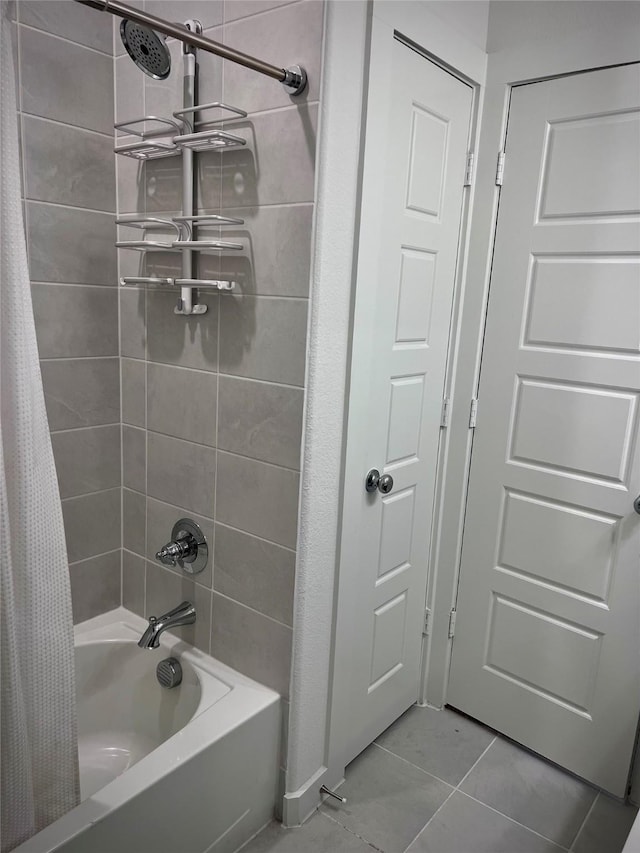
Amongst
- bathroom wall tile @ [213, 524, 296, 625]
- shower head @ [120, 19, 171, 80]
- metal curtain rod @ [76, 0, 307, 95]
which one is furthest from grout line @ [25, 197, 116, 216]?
bathroom wall tile @ [213, 524, 296, 625]

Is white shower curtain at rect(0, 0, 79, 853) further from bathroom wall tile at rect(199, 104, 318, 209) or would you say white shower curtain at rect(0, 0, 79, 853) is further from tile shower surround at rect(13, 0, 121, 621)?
tile shower surround at rect(13, 0, 121, 621)

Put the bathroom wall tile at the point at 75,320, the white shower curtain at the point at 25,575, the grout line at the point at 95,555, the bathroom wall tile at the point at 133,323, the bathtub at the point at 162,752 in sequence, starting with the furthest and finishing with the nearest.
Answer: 1. the grout line at the point at 95,555
2. the bathroom wall tile at the point at 133,323
3. the bathroom wall tile at the point at 75,320
4. the bathtub at the point at 162,752
5. the white shower curtain at the point at 25,575

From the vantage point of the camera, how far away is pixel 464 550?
2.19 metres

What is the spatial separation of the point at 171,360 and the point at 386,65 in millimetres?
958

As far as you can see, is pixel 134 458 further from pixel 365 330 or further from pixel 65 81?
pixel 65 81

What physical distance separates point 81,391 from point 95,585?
2.13ft

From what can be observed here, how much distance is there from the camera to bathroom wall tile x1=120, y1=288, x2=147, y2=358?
1.90m

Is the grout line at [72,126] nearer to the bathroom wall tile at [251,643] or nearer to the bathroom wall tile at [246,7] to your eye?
the bathroom wall tile at [246,7]

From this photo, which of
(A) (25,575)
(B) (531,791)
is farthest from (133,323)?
(B) (531,791)

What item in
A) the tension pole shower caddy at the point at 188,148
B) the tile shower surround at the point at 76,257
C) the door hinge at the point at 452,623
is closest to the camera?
the tension pole shower caddy at the point at 188,148

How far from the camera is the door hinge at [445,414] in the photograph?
210 cm

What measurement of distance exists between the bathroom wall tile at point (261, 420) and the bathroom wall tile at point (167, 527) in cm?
→ 27

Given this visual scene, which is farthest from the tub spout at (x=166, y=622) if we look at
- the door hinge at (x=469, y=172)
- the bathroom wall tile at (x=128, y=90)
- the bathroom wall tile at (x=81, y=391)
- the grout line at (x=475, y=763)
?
the door hinge at (x=469, y=172)

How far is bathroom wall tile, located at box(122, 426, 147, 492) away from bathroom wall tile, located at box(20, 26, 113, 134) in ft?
2.95
